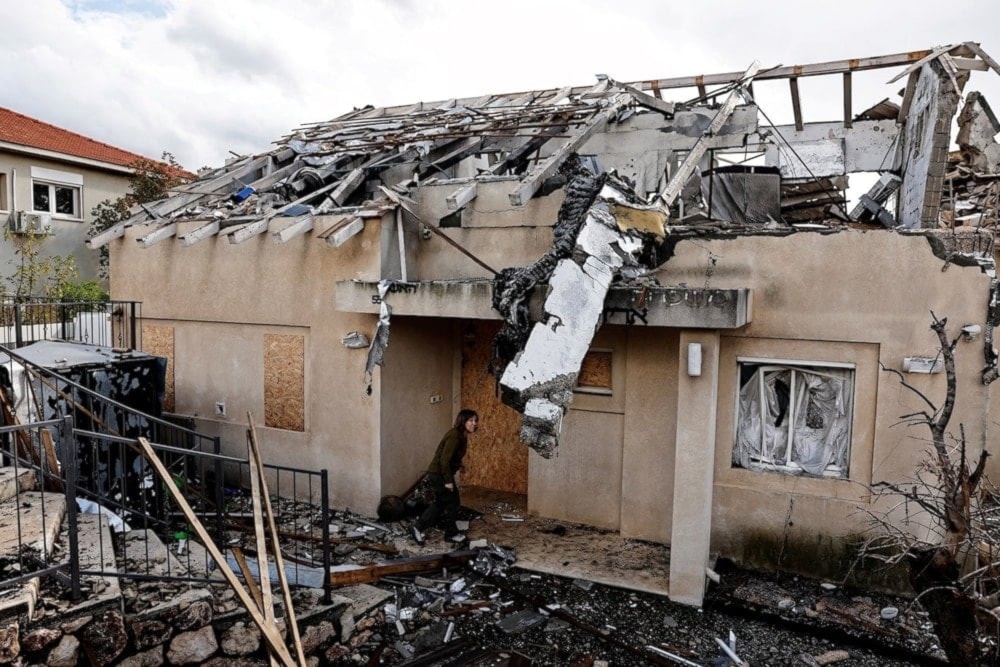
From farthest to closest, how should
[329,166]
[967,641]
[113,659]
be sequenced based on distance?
[329,166] < [113,659] < [967,641]

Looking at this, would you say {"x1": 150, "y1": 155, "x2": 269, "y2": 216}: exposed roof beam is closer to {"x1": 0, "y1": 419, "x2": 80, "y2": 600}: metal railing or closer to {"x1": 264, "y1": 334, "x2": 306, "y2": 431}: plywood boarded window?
{"x1": 264, "y1": 334, "x2": 306, "y2": 431}: plywood boarded window

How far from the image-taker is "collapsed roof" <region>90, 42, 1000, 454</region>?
7.39m

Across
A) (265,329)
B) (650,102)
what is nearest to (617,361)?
(650,102)

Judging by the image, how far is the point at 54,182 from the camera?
19.1 metres

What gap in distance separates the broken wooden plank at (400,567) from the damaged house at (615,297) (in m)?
1.87

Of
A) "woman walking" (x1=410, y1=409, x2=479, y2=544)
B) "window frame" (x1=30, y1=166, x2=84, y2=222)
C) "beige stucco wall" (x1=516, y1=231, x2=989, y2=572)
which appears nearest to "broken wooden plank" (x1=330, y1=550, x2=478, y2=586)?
"woman walking" (x1=410, y1=409, x2=479, y2=544)

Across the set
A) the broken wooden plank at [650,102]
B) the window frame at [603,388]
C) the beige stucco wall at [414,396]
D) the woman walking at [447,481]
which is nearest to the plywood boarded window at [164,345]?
the beige stucco wall at [414,396]

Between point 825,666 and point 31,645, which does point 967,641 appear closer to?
point 825,666

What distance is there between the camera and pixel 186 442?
1005 centimetres

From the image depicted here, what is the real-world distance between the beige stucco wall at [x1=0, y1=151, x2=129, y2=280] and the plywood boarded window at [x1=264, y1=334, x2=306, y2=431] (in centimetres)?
1284

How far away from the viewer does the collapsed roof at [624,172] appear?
24.2ft

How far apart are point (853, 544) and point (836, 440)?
1213 millimetres

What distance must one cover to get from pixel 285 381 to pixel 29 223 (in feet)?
42.9

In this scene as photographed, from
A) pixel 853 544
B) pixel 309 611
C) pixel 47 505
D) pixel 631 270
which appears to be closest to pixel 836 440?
pixel 853 544
